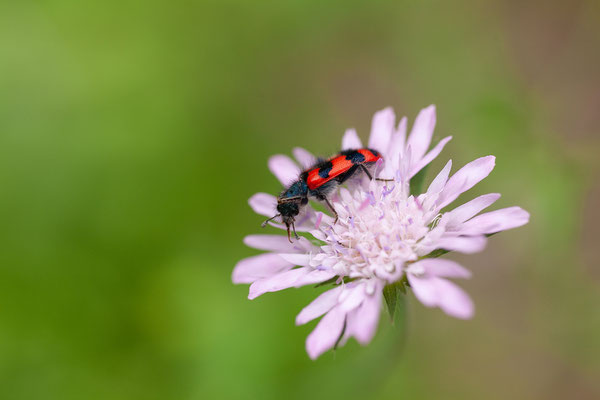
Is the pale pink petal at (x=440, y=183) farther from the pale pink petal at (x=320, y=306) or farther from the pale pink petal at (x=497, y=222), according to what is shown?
the pale pink petal at (x=320, y=306)

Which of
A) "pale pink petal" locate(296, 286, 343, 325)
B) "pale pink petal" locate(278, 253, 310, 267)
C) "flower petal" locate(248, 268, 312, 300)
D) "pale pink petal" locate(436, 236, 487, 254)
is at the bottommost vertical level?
"pale pink petal" locate(436, 236, 487, 254)

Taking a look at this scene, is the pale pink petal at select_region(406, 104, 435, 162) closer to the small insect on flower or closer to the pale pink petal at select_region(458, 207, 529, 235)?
the small insect on flower

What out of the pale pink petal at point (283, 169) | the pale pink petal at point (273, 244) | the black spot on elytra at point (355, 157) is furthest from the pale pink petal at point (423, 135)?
the pale pink petal at point (273, 244)

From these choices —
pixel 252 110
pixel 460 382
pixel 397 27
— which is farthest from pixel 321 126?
pixel 460 382

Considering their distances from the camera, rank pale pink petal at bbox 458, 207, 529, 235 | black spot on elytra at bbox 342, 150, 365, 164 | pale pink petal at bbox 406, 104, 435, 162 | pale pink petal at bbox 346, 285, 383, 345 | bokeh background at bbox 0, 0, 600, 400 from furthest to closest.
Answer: bokeh background at bbox 0, 0, 600, 400, pale pink petal at bbox 406, 104, 435, 162, black spot on elytra at bbox 342, 150, 365, 164, pale pink petal at bbox 458, 207, 529, 235, pale pink petal at bbox 346, 285, 383, 345

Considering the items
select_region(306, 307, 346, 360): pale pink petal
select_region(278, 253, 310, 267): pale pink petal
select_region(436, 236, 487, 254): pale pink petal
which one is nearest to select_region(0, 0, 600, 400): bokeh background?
select_region(278, 253, 310, 267): pale pink petal

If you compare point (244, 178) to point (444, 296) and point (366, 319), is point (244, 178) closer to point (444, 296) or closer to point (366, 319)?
point (366, 319)

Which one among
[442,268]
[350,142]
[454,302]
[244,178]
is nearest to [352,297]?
[442,268]
